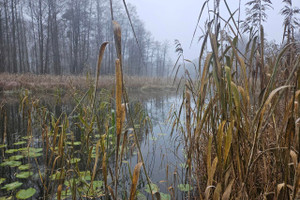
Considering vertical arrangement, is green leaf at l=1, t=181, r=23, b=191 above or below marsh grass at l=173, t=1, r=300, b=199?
below

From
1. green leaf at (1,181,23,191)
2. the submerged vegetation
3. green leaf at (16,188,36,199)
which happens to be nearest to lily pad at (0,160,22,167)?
the submerged vegetation

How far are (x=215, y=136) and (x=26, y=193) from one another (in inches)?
65.3

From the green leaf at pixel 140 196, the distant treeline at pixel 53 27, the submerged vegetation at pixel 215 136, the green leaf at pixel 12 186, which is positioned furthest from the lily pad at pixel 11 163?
the distant treeline at pixel 53 27

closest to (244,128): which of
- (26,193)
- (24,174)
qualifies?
(26,193)

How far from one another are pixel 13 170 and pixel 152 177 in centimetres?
151

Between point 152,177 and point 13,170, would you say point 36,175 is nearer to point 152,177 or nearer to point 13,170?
point 13,170

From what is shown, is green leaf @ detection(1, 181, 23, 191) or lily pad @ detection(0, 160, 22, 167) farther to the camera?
lily pad @ detection(0, 160, 22, 167)

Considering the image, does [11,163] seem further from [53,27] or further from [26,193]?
[53,27]

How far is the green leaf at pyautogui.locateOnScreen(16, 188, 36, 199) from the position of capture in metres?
1.56

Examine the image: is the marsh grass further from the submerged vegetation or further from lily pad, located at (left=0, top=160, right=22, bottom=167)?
lily pad, located at (left=0, top=160, right=22, bottom=167)

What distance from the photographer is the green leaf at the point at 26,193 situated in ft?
5.11

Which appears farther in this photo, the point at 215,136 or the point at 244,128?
the point at 244,128

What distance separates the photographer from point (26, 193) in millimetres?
1611

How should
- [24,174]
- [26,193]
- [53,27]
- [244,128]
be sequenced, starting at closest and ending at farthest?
[244,128]
[26,193]
[24,174]
[53,27]
